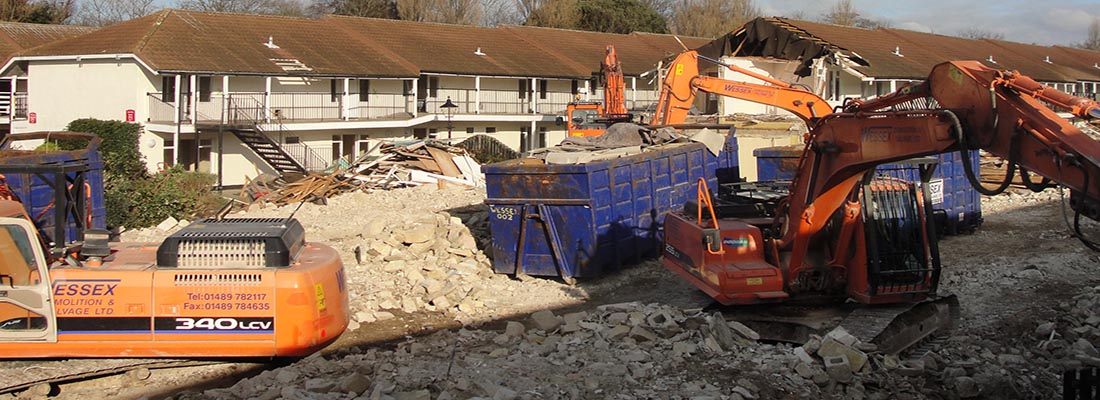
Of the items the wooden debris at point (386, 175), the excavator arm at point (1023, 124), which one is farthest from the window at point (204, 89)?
the excavator arm at point (1023, 124)

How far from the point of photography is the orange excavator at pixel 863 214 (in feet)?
28.4

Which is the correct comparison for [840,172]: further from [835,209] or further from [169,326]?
[169,326]

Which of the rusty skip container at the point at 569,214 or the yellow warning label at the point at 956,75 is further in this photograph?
the rusty skip container at the point at 569,214

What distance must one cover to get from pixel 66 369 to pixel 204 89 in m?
23.7

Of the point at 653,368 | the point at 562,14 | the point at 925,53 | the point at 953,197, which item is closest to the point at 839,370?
the point at 653,368

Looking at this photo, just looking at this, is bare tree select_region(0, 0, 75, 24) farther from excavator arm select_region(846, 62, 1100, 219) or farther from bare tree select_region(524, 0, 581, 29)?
excavator arm select_region(846, 62, 1100, 219)

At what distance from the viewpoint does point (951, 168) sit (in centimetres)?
1923

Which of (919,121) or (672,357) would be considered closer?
(919,121)

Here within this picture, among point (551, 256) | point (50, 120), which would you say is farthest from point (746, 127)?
point (50, 120)

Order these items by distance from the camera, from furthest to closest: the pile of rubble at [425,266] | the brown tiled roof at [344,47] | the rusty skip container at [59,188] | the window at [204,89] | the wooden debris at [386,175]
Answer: the brown tiled roof at [344,47] < the window at [204,89] < the wooden debris at [386,175] < the pile of rubble at [425,266] < the rusty skip container at [59,188]

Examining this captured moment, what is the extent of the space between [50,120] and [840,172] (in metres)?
29.9

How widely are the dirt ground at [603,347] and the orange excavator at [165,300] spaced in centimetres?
46

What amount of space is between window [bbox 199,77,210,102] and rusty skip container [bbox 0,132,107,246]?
16500mm

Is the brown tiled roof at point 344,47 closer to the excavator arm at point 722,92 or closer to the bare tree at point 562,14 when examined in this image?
the bare tree at point 562,14
